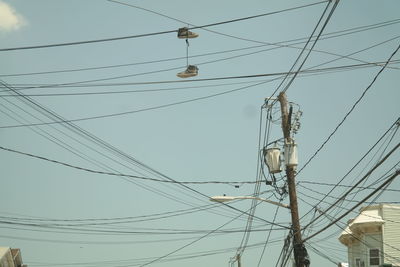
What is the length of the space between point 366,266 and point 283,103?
14611mm

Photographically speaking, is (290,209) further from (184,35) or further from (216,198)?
(184,35)

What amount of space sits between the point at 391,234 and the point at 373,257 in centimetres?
156

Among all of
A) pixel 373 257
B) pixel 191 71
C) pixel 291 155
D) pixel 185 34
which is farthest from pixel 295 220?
pixel 373 257

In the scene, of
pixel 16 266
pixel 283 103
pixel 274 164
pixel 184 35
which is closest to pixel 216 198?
pixel 274 164

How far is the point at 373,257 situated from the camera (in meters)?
27.2

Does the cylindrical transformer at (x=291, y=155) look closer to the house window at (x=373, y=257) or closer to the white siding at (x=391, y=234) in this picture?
the white siding at (x=391, y=234)

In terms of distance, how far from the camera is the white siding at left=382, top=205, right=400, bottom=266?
26453mm

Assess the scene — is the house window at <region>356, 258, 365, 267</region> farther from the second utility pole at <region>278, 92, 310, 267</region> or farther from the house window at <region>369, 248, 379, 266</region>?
the second utility pole at <region>278, 92, 310, 267</region>

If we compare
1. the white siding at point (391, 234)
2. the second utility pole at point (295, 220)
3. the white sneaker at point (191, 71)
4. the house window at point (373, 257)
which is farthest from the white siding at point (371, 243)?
the white sneaker at point (191, 71)

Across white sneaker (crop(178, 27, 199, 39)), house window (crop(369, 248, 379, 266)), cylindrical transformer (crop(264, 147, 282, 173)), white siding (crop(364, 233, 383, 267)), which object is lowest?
house window (crop(369, 248, 379, 266))

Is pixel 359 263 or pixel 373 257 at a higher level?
pixel 373 257

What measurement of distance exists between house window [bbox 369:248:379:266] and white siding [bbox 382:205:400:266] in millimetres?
544

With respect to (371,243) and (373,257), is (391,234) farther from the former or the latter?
(373,257)

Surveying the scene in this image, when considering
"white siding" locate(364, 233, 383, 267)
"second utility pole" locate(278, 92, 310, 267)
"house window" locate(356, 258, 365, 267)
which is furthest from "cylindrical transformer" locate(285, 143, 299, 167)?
"house window" locate(356, 258, 365, 267)
